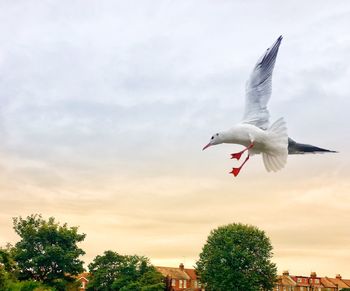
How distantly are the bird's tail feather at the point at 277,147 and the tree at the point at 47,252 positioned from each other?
44512 millimetres

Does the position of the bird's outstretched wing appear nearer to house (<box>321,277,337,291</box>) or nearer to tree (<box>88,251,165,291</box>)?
tree (<box>88,251,165,291</box>)

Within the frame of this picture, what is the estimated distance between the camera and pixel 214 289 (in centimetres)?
6188

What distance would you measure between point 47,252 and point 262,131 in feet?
149

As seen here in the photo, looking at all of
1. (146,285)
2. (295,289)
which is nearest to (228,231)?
(146,285)

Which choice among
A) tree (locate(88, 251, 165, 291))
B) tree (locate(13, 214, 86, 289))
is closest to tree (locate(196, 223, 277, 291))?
tree (locate(88, 251, 165, 291))

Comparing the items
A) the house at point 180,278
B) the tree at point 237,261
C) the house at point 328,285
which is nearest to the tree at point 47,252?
the tree at point 237,261

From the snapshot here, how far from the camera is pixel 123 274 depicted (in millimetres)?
60344

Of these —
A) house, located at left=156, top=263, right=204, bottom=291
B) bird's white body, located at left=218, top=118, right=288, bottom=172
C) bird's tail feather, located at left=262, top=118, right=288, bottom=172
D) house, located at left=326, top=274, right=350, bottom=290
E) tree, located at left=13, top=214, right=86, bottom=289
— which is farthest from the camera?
house, located at left=326, top=274, right=350, bottom=290

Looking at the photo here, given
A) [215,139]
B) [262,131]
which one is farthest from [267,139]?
[215,139]

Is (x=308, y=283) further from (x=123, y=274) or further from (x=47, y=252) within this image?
(x=47, y=252)

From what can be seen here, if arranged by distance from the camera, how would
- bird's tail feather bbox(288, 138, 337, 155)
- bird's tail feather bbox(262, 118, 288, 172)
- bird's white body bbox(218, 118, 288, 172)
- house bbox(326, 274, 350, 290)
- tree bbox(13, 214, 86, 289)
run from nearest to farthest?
bird's tail feather bbox(288, 138, 337, 155) → bird's white body bbox(218, 118, 288, 172) → bird's tail feather bbox(262, 118, 288, 172) → tree bbox(13, 214, 86, 289) → house bbox(326, 274, 350, 290)

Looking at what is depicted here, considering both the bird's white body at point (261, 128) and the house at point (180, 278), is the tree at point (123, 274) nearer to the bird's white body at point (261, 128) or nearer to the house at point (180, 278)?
the house at point (180, 278)

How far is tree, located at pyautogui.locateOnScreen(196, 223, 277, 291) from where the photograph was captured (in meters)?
61.4

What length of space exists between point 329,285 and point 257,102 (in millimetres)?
100541
